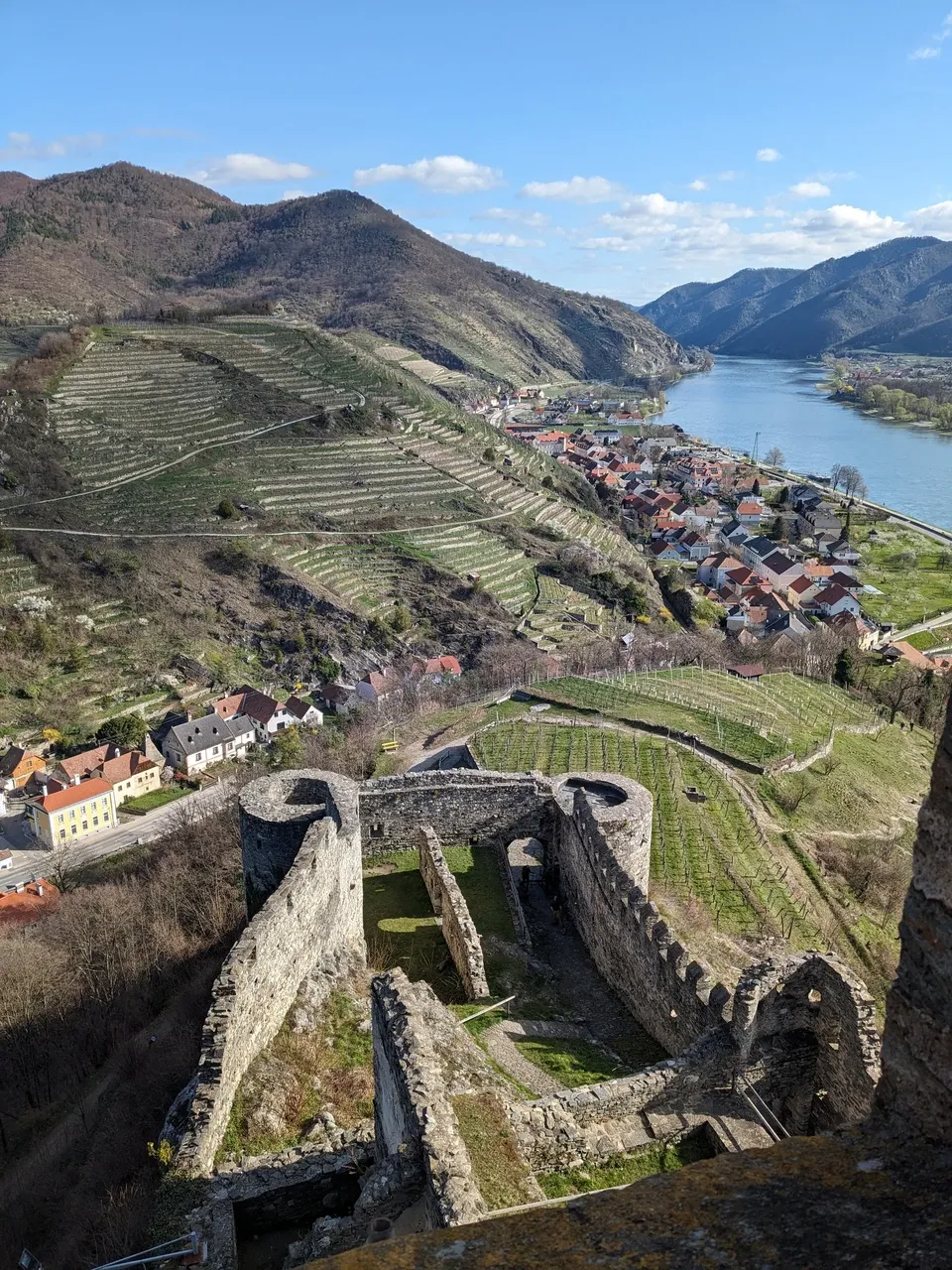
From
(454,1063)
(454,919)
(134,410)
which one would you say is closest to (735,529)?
(134,410)

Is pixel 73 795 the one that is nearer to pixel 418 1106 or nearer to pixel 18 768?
pixel 18 768

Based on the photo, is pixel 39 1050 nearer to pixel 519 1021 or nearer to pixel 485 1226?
pixel 519 1021

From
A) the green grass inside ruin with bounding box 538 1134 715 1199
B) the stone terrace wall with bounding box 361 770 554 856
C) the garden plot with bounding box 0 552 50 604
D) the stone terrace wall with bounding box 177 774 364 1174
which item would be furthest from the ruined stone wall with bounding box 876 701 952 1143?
the garden plot with bounding box 0 552 50 604

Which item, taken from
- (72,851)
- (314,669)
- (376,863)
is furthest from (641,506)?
(376,863)

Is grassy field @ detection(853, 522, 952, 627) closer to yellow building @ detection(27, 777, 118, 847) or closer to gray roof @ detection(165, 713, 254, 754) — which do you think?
gray roof @ detection(165, 713, 254, 754)

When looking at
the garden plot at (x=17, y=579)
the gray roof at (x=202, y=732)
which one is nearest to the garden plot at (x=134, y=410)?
the garden plot at (x=17, y=579)
